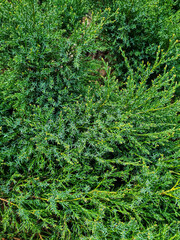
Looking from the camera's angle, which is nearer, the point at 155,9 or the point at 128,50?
the point at 155,9

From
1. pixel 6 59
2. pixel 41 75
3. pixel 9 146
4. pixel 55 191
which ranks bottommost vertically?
pixel 55 191

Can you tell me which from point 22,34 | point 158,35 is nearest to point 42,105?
point 22,34

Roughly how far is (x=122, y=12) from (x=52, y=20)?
111cm

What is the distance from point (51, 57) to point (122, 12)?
126cm

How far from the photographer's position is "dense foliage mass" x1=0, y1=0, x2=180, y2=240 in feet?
5.61

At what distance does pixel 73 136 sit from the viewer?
6.39ft

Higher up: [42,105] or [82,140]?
[42,105]

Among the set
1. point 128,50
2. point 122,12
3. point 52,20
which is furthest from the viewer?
point 128,50

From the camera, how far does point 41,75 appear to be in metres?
1.90

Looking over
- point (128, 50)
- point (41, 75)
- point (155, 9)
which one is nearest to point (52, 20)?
point (41, 75)

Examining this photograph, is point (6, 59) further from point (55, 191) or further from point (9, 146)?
point (55, 191)

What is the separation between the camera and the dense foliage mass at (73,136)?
171cm

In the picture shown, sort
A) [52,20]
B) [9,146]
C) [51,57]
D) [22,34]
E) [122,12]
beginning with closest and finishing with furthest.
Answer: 1. [22,34]
2. [52,20]
3. [51,57]
4. [9,146]
5. [122,12]

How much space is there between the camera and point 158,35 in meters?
2.48
